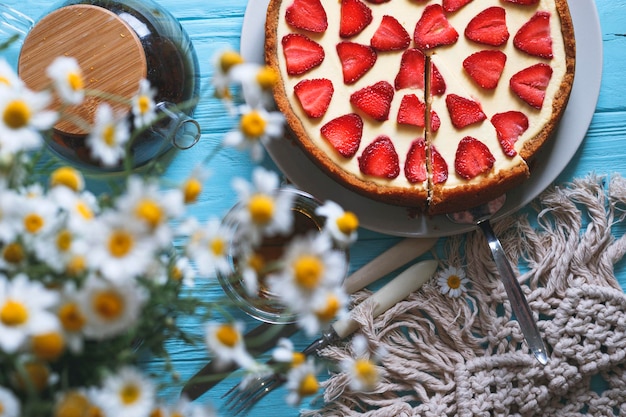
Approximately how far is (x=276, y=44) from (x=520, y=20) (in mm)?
699

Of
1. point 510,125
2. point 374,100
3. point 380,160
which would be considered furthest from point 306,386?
point 510,125

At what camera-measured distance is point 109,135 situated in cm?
109

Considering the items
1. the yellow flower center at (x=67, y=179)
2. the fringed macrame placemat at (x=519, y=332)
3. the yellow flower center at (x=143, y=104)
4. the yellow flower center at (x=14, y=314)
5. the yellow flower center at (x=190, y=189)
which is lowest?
the fringed macrame placemat at (x=519, y=332)

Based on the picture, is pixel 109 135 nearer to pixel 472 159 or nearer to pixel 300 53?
pixel 300 53

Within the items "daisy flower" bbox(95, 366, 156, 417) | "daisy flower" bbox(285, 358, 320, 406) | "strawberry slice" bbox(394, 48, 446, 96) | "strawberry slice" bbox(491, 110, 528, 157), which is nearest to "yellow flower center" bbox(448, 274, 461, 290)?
"strawberry slice" bbox(491, 110, 528, 157)

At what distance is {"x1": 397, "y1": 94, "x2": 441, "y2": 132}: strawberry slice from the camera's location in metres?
1.95

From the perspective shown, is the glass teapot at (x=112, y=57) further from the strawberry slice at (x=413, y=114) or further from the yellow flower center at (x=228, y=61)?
the yellow flower center at (x=228, y=61)

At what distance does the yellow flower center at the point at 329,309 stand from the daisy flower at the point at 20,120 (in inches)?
19.7

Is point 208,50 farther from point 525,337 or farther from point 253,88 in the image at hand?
point 525,337

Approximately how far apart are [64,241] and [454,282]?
4.34 ft

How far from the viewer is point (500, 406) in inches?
78.5

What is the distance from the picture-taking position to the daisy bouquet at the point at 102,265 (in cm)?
96

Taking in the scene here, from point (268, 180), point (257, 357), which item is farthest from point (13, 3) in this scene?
point (268, 180)

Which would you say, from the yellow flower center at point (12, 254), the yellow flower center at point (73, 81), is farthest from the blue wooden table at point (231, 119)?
the yellow flower center at point (12, 254)
